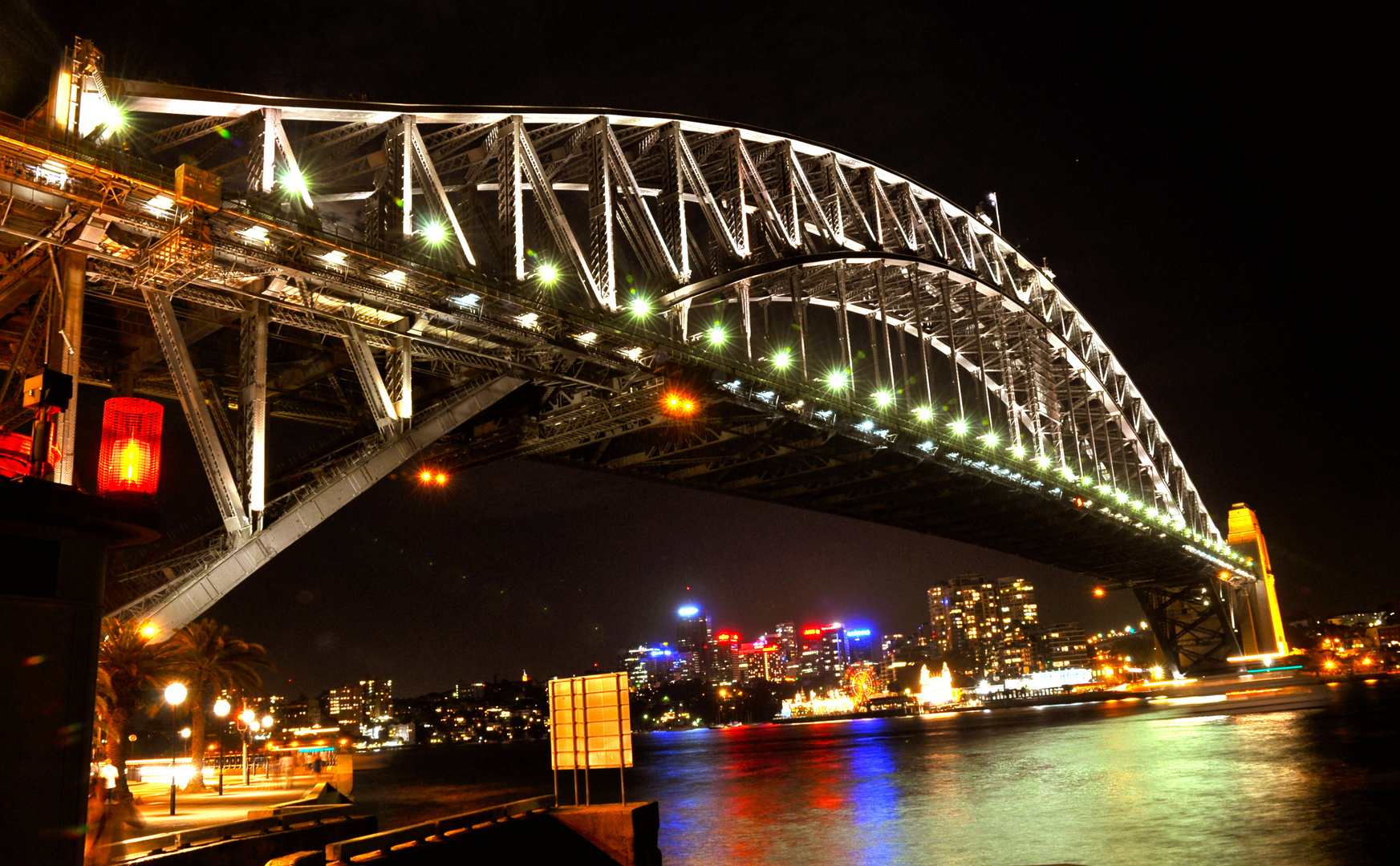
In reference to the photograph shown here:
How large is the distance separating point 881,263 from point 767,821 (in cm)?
3054

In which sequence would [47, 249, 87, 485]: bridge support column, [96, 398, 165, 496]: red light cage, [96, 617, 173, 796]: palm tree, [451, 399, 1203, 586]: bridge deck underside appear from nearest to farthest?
[96, 398, 165, 496]: red light cage, [47, 249, 87, 485]: bridge support column, [96, 617, 173, 796]: palm tree, [451, 399, 1203, 586]: bridge deck underside

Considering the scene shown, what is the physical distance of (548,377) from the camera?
32.5m

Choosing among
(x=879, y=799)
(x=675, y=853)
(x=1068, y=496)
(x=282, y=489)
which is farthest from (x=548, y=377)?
(x=1068, y=496)

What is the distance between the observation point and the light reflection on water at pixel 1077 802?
20672 mm

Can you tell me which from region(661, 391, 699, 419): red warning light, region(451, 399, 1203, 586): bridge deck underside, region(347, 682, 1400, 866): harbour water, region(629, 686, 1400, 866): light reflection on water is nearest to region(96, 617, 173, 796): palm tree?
region(347, 682, 1400, 866): harbour water

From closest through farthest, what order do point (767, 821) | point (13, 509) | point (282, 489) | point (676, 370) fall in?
point (13, 509), point (282, 489), point (767, 821), point (676, 370)

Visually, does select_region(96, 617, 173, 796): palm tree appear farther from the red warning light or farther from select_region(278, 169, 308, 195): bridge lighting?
the red warning light

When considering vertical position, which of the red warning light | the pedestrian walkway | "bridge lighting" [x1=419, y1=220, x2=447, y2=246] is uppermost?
"bridge lighting" [x1=419, y1=220, x2=447, y2=246]

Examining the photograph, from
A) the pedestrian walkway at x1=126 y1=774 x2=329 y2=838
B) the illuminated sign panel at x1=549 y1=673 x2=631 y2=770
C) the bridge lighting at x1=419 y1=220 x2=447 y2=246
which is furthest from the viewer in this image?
the bridge lighting at x1=419 y1=220 x2=447 y2=246

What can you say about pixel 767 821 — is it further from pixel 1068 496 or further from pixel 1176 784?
pixel 1068 496

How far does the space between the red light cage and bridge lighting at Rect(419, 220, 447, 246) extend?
15.7 metres

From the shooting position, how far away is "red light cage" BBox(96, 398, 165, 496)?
10453mm

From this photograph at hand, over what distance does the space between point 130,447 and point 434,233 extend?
16.6 metres

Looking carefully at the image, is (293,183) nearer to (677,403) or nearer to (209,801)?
(677,403)
